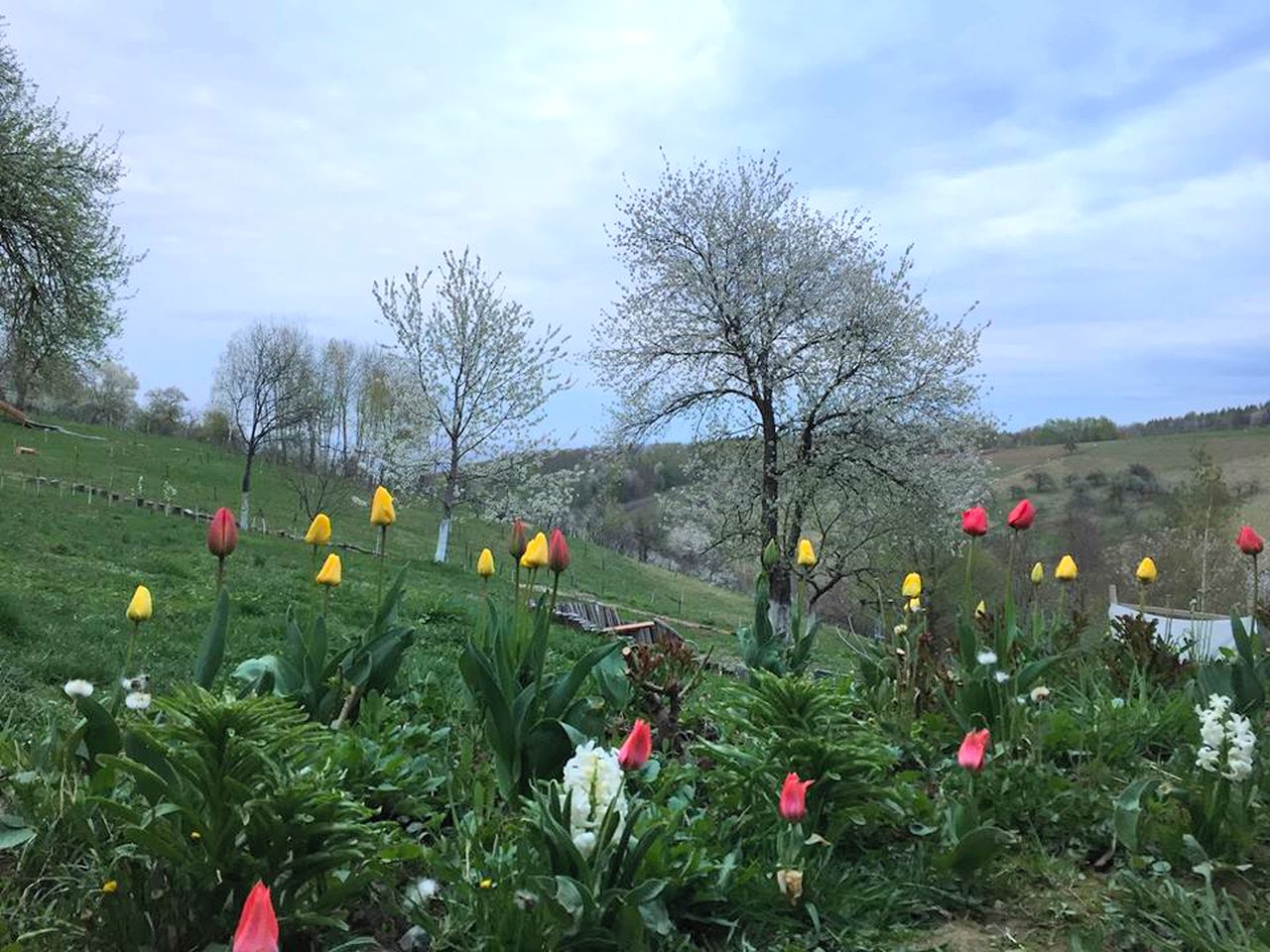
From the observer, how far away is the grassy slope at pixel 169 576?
634 cm

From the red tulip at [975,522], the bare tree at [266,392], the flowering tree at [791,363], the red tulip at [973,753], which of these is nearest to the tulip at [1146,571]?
the red tulip at [975,522]

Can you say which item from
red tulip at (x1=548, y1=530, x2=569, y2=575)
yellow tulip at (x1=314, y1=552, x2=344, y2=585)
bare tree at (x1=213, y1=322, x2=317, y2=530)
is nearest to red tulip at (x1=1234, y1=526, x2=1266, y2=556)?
red tulip at (x1=548, y1=530, x2=569, y2=575)

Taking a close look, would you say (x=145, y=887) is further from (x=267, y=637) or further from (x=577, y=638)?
(x=577, y=638)

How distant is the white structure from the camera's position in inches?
155

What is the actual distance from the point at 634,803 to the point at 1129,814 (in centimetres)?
123

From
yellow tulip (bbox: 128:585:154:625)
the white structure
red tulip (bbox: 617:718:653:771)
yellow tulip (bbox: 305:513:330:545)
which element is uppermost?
yellow tulip (bbox: 305:513:330:545)

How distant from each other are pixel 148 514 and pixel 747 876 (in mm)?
20732

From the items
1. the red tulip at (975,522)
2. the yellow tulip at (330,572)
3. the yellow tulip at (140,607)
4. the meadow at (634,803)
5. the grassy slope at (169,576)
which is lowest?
the grassy slope at (169,576)

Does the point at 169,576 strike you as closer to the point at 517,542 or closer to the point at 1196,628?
the point at 517,542

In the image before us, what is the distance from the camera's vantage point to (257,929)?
1006mm

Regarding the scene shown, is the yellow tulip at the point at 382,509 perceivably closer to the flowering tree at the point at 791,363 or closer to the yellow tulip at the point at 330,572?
the yellow tulip at the point at 330,572

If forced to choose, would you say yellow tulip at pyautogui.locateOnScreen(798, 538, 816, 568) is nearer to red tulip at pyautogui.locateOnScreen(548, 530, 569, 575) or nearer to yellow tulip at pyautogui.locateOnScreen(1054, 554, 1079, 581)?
yellow tulip at pyautogui.locateOnScreen(1054, 554, 1079, 581)

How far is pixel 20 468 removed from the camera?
25250 millimetres

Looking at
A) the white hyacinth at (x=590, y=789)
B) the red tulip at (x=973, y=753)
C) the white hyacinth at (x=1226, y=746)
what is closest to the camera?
the white hyacinth at (x=590, y=789)
